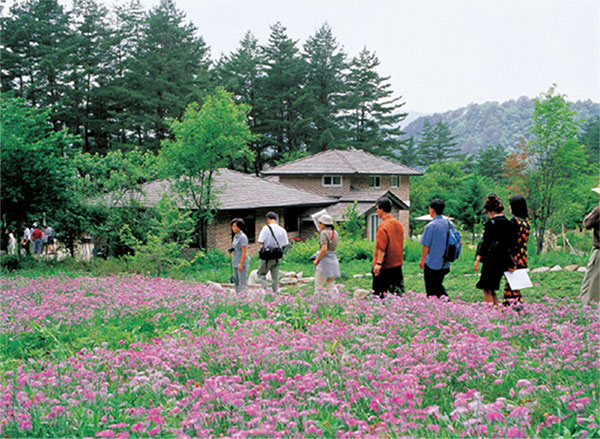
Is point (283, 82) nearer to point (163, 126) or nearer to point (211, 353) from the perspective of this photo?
point (163, 126)

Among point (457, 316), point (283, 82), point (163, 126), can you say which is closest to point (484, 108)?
point (283, 82)

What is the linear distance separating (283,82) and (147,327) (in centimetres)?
4074

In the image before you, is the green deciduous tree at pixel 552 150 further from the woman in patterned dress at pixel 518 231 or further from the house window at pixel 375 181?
the house window at pixel 375 181

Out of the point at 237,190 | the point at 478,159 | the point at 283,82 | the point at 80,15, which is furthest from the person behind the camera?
the point at 478,159

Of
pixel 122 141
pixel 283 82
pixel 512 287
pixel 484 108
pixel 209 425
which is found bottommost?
pixel 209 425

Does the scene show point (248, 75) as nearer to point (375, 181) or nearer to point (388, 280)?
point (375, 181)

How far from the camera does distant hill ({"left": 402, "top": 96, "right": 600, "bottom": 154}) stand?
122 meters

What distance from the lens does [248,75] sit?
45281 mm

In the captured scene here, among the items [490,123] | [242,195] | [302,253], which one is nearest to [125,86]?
[242,195]

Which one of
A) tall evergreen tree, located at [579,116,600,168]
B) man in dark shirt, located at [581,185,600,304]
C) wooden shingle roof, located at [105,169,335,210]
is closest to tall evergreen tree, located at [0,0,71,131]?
wooden shingle roof, located at [105,169,335,210]

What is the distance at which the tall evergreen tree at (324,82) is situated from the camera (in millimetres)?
44906

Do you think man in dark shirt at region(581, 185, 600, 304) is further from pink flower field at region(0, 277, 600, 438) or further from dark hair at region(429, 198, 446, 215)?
dark hair at region(429, 198, 446, 215)

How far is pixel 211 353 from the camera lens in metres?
4.45

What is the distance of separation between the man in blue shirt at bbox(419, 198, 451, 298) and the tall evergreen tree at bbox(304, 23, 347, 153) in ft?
125
